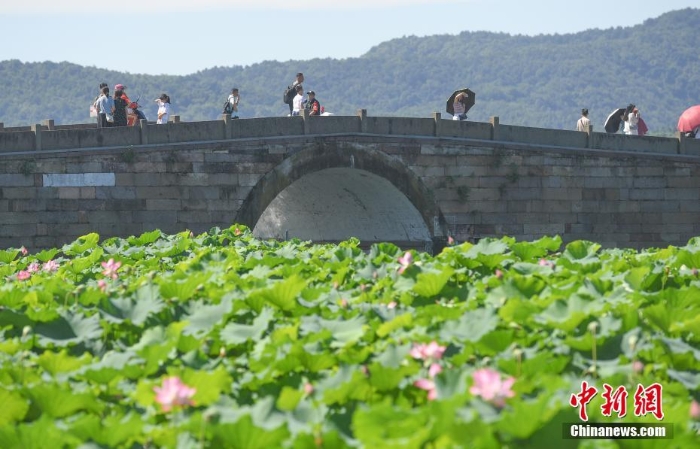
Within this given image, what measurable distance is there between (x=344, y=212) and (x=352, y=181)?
5.29 ft

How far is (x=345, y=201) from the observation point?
89.1 ft

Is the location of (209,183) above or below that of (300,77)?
below

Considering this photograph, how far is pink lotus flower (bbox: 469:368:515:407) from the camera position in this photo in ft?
12.7

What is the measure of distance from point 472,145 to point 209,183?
4.98 m

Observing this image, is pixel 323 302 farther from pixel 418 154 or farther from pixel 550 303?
pixel 418 154

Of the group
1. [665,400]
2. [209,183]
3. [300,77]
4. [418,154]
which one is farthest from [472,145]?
[665,400]

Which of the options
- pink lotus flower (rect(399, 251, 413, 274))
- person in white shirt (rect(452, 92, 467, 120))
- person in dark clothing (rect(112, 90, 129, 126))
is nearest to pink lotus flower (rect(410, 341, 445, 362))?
pink lotus flower (rect(399, 251, 413, 274))

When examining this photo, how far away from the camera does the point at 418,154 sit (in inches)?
974

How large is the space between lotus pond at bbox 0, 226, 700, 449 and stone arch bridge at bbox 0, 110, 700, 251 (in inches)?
600

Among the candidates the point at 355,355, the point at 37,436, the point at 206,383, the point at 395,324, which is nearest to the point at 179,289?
the point at 395,324

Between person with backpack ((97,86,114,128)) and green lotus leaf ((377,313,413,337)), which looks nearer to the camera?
green lotus leaf ((377,313,413,337))

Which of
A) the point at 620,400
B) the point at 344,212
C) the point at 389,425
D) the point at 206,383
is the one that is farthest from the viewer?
the point at 344,212

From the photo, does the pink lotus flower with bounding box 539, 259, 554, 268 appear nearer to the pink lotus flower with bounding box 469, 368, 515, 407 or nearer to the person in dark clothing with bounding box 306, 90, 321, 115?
the pink lotus flower with bounding box 469, 368, 515, 407

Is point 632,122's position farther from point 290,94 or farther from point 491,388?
point 491,388
